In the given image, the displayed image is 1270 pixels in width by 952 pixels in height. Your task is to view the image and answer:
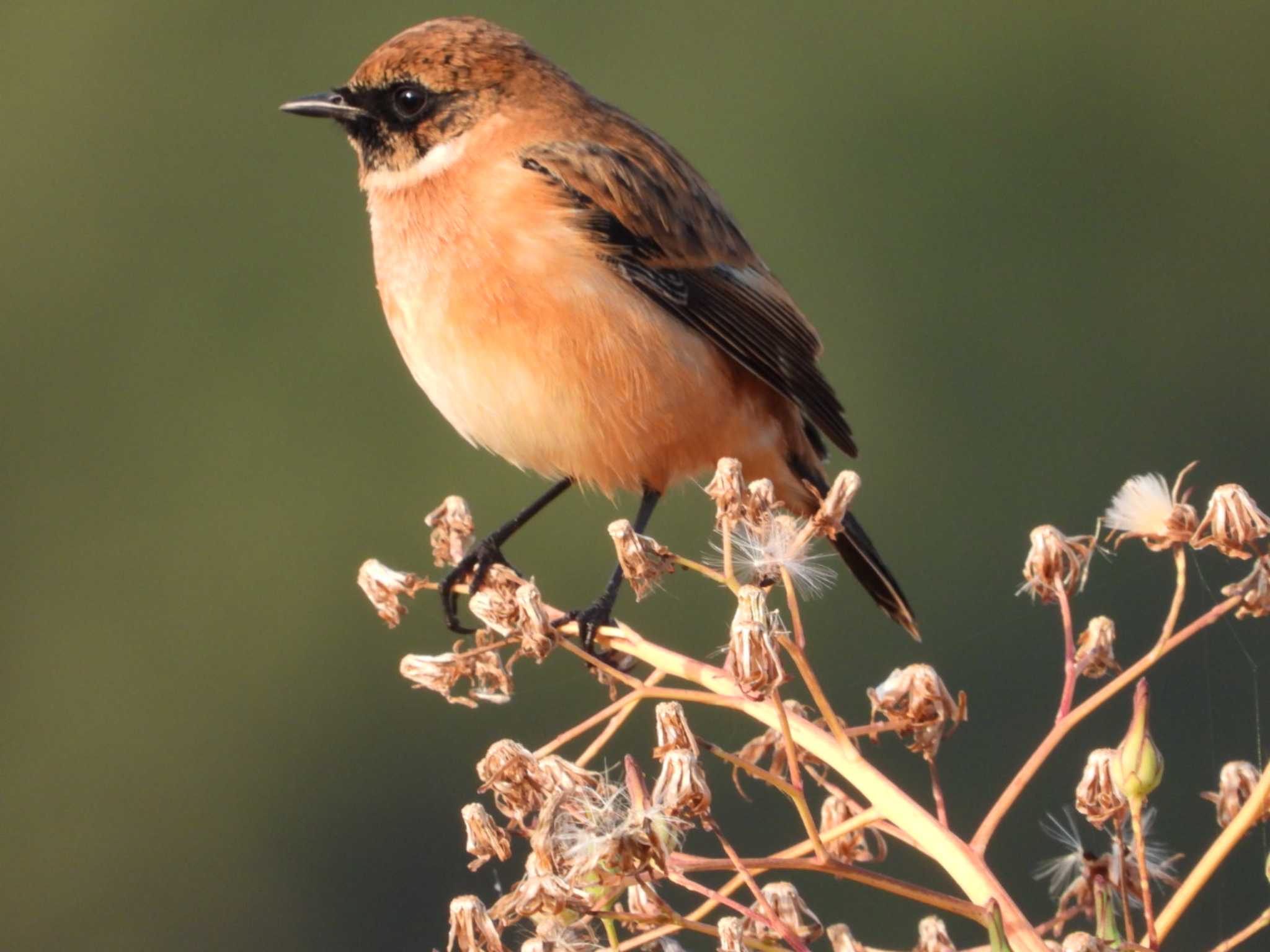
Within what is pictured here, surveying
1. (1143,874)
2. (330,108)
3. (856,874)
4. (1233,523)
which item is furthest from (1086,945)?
(330,108)

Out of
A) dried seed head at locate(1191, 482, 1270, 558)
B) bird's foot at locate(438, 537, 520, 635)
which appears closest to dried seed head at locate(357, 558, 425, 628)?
bird's foot at locate(438, 537, 520, 635)

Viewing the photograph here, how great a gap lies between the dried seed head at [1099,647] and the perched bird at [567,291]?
57.3 inches

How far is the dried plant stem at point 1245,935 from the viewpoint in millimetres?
1933

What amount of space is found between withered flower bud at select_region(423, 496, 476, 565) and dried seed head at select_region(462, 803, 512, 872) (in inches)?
29.7

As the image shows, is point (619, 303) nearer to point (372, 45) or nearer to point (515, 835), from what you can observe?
point (515, 835)

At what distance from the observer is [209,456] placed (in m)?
15.8

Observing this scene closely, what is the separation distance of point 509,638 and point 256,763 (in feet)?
43.0

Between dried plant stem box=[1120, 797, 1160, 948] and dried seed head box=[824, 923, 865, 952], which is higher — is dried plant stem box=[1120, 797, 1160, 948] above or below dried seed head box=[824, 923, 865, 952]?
below

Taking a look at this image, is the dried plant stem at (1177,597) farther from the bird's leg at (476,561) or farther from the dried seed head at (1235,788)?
the bird's leg at (476,561)

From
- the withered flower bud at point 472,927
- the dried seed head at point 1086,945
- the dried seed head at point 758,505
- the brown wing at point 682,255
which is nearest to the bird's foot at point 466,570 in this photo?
the brown wing at point 682,255

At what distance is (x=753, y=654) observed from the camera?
219 centimetres

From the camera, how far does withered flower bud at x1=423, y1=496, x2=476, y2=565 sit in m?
3.12

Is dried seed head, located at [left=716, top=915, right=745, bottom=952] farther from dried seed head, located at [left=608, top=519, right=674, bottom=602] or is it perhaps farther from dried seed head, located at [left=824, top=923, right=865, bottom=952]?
dried seed head, located at [left=608, top=519, right=674, bottom=602]

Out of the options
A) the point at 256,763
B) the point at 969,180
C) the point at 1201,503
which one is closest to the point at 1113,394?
the point at 1201,503
